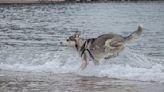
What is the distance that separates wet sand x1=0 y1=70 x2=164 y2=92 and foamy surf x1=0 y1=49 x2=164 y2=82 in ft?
1.65

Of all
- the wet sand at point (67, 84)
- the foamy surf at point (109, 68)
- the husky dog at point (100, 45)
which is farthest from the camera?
the husky dog at point (100, 45)

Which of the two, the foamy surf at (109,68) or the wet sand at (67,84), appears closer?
the wet sand at (67,84)

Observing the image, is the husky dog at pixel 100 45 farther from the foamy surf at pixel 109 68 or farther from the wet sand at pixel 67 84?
the wet sand at pixel 67 84

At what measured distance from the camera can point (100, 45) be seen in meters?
14.1

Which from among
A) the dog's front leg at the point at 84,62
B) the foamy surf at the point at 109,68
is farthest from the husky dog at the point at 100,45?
the foamy surf at the point at 109,68

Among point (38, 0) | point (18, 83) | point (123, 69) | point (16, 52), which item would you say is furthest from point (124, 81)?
point (38, 0)

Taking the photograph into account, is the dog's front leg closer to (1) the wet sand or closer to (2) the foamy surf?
(2) the foamy surf

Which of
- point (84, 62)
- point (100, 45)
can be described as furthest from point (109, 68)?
point (100, 45)

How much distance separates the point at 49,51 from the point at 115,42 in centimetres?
688

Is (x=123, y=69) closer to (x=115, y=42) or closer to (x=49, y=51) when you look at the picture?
(x=115, y=42)

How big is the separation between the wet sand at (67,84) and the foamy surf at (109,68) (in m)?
0.50

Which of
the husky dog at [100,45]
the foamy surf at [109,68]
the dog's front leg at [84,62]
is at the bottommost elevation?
the foamy surf at [109,68]

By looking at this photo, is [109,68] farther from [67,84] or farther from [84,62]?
[67,84]

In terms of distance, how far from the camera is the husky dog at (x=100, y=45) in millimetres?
14029
